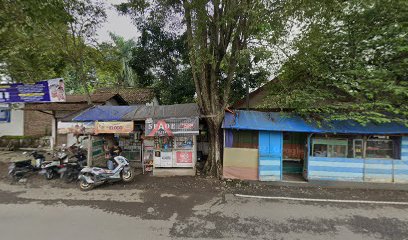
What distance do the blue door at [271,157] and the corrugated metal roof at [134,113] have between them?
9.55 ft

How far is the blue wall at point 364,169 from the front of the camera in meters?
8.02

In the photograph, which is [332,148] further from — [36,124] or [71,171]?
[36,124]

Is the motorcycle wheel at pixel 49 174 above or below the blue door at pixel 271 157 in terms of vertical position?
below

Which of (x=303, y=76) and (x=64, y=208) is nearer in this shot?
(x=64, y=208)

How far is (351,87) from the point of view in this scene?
7.97 m

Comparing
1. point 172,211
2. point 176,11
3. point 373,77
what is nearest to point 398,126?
point 373,77

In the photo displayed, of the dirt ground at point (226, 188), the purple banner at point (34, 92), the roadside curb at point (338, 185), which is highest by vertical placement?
the purple banner at point (34, 92)

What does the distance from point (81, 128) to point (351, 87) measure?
10209mm

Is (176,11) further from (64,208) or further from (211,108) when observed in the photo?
(64,208)

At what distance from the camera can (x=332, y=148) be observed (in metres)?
Answer: 8.52

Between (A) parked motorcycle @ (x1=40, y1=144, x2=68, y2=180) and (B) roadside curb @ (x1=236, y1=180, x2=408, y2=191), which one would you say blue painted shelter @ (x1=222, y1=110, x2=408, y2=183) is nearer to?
(B) roadside curb @ (x1=236, y1=180, x2=408, y2=191)

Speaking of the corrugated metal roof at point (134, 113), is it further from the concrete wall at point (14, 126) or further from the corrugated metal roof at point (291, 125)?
the concrete wall at point (14, 126)

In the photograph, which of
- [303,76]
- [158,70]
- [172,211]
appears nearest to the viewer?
[172,211]

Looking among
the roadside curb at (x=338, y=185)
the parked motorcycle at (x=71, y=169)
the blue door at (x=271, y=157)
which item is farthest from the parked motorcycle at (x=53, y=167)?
the blue door at (x=271, y=157)
